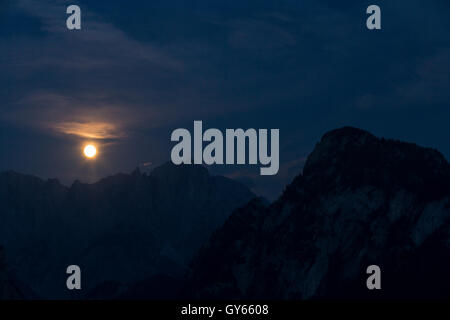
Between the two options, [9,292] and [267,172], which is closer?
[267,172]

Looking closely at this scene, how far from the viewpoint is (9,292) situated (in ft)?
614

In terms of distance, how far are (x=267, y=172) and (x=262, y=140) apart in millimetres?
7141
